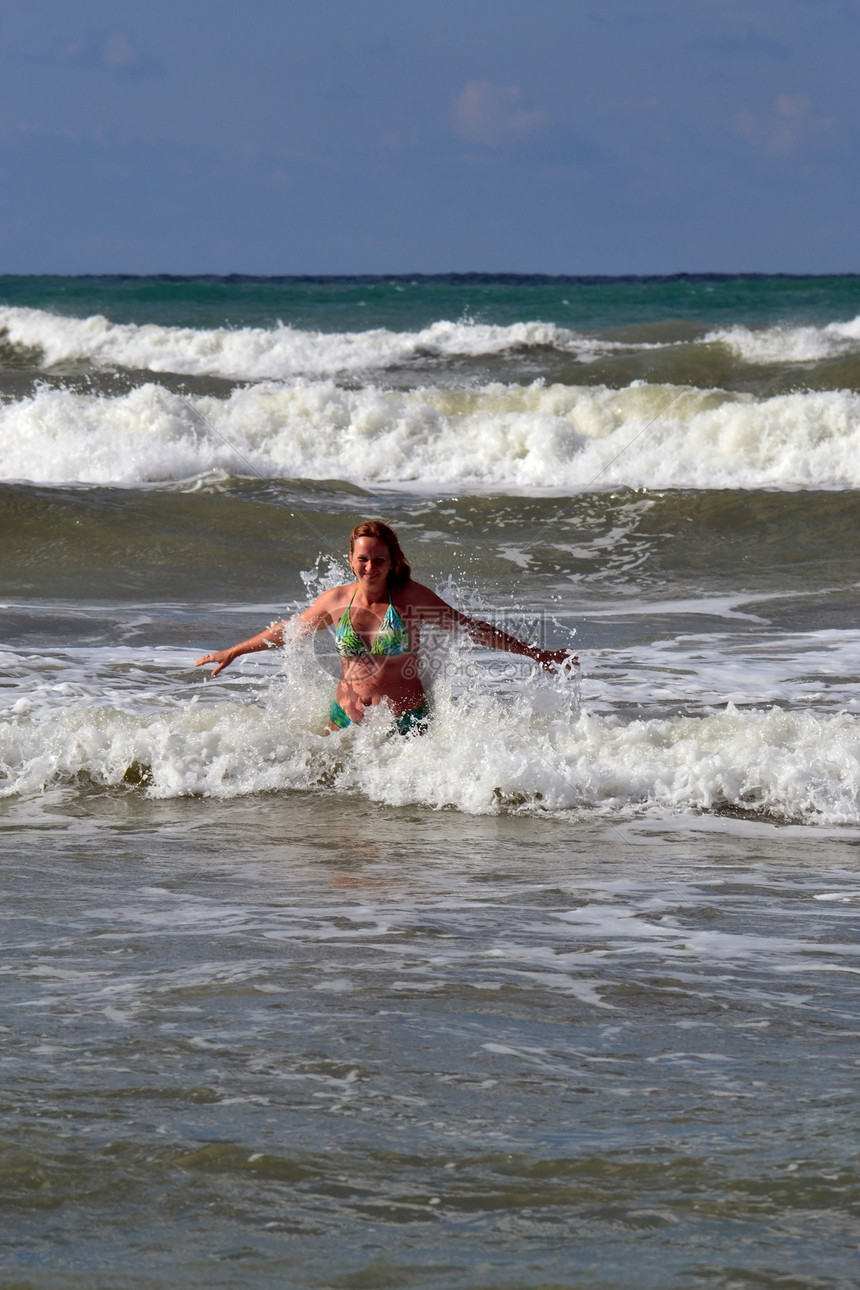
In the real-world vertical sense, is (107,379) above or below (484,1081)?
above

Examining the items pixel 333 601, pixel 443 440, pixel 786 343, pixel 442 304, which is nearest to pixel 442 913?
pixel 333 601

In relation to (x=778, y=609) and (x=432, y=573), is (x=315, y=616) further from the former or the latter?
(x=432, y=573)

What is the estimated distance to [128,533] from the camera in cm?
1495

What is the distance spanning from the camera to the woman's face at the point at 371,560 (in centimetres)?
707

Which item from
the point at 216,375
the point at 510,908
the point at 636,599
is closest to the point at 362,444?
the point at 636,599

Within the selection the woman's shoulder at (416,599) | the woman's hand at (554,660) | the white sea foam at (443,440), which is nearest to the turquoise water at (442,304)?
the white sea foam at (443,440)

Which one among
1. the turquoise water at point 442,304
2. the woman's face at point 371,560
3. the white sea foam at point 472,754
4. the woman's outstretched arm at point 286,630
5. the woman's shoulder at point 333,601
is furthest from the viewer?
the turquoise water at point 442,304

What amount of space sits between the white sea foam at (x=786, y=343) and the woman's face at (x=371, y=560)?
21.2 metres

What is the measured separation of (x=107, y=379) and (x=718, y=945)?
87.4ft

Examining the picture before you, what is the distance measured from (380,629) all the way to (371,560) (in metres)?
0.41

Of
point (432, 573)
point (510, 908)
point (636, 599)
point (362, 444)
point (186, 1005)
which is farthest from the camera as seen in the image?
point (362, 444)

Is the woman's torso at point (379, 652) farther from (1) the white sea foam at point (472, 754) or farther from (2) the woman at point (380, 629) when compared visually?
(1) the white sea foam at point (472, 754)

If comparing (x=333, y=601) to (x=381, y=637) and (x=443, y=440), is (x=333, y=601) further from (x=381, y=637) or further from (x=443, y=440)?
(x=443, y=440)

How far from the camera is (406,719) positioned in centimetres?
731
